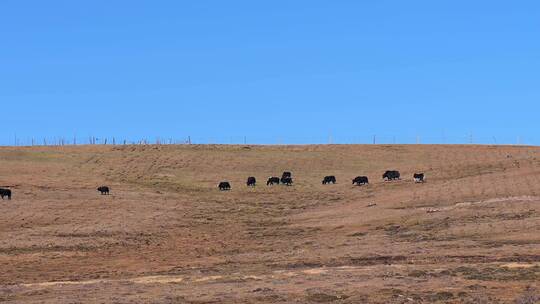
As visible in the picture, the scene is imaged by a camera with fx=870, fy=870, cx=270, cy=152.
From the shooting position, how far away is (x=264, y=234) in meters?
40.0

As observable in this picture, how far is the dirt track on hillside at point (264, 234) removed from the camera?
75.9 ft

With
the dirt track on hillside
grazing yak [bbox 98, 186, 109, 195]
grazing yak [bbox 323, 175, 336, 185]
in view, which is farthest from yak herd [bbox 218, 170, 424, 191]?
grazing yak [bbox 98, 186, 109, 195]

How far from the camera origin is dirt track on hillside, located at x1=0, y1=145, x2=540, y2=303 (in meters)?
23.1

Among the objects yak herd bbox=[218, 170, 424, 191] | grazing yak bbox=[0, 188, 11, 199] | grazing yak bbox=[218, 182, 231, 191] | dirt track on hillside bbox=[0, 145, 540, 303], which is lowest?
dirt track on hillside bbox=[0, 145, 540, 303]

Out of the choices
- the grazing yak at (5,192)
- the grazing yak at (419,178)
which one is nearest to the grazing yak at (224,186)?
the grazing yak at (419,178)

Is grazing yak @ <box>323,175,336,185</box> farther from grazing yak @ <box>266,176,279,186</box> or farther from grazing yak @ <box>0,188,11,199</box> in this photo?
grazing yak @ <box>0,188,11,199</box>

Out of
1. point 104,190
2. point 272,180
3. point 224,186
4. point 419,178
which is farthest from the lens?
point 272,180

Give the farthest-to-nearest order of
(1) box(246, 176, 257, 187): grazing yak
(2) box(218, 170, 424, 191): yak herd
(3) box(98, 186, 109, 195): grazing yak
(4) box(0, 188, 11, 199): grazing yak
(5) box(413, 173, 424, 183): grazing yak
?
(1) box(246, 176, 257, 187): grazing yak → (2) box(218, 170, 424, 191): yak herd → (5) box(413, 173, 424, 183): grazing yak → (3) box(98, 186, 109, 195): grazing yak → (4) box(0, 188, 11, 199): grazing yak

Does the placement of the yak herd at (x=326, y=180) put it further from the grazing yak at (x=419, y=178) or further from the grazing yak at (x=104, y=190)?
the grazing yak at (x=104, y=190)

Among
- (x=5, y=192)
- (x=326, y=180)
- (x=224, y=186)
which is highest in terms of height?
(x=326, y=180)

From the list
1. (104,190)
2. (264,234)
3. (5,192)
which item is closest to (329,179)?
(104,190)

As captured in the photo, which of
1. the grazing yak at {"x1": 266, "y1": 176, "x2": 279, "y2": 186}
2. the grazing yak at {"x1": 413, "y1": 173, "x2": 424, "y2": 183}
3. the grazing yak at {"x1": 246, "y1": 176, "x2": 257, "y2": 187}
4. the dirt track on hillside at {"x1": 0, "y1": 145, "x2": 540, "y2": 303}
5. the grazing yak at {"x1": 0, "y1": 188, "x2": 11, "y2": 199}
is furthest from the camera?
the grazing yak at {"x1": 266, "y1": 176, "x2": 279, "y2": 186}

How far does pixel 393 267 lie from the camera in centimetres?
2602

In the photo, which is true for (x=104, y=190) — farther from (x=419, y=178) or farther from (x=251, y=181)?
Answer: (x=419, y=178)
